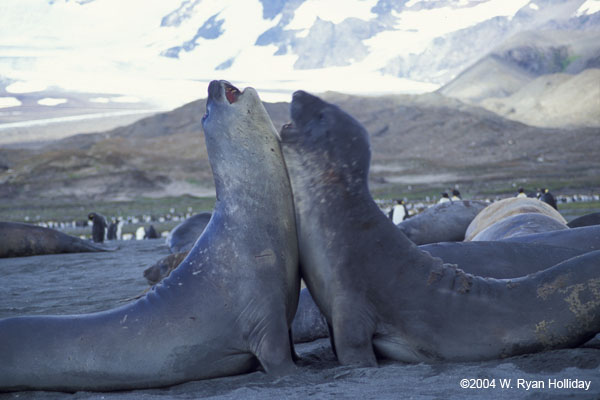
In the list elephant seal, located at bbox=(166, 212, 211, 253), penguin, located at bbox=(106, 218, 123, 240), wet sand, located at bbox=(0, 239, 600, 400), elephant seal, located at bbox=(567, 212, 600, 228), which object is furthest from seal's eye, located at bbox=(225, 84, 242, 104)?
penguin, located at bbox=(106, 218, 123, 240)

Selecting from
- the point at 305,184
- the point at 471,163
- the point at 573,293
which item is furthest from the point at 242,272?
the point at 471,163

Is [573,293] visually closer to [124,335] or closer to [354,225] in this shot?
[354,225]

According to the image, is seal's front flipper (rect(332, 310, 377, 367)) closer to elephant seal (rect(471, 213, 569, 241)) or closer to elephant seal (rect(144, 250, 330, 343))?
elephant seal (rect(144, 250, 330, 343))

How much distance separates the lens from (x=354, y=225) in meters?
4.14

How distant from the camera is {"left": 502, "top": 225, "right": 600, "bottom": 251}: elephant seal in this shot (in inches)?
213

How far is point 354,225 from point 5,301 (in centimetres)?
447

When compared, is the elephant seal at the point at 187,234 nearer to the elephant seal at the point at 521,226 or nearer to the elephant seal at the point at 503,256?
the elephant seal at the point at 521,226

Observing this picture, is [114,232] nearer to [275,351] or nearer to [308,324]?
[308,324]

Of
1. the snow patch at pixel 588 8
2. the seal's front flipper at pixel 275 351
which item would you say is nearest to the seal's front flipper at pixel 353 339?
the seal's front flipper at pixel 275 351

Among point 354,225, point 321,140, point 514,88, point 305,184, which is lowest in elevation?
point 354,225

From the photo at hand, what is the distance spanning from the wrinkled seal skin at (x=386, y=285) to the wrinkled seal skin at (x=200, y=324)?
0.26 metres

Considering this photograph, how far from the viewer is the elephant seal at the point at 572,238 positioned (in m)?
5.40

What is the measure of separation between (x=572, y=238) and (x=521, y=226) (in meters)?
1.37

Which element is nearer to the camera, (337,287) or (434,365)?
(434,365)
